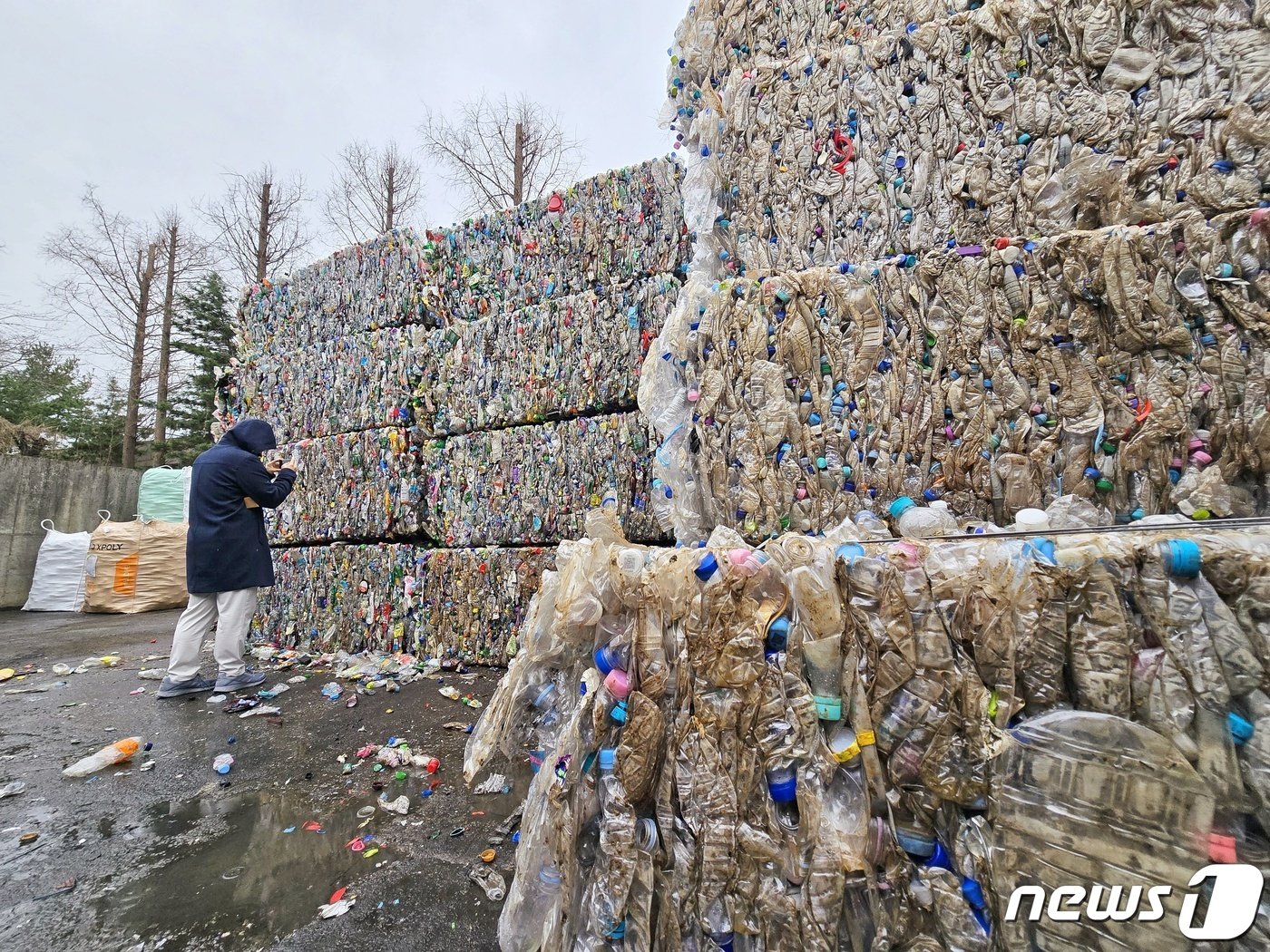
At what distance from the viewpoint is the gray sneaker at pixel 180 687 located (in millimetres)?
3410

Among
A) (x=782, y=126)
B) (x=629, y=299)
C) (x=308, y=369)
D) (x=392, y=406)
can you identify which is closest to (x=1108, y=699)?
(x=782, y=126)

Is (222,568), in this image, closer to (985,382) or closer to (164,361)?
(985,382)

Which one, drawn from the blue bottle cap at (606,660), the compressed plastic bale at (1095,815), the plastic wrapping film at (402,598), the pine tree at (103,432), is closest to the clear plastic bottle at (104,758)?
the plastic wrapping film at (402,598)

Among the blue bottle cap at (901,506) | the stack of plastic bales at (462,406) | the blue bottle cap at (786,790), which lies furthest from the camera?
the stack of plastic bales at (462,406)

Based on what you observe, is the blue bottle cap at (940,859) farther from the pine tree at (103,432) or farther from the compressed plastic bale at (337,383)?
the pine tree at (103,432)

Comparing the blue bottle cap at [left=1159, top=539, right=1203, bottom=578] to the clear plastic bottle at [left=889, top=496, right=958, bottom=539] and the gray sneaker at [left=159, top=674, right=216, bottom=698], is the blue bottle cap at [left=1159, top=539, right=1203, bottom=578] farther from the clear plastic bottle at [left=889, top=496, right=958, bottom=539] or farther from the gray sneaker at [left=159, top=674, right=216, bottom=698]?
the gray sneaker at [left=159, top=674, right=216, bottom=698]

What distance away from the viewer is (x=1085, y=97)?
1.86m

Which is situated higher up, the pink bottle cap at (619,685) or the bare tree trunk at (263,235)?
the bare tree trunk at (263,235)

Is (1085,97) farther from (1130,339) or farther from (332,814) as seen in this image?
(332,814)

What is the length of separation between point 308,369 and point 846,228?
4275 mm

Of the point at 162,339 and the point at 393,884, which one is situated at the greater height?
the point at 162,339

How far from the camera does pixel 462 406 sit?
3.92 meters

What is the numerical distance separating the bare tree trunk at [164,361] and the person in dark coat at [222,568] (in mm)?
12744

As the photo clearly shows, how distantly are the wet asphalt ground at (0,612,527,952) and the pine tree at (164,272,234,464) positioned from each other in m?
12.5
